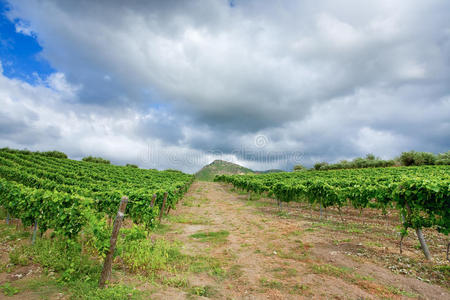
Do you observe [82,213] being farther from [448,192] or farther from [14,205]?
[448,192]

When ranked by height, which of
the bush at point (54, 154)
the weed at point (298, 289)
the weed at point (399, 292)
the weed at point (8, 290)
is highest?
the bush at point (54, 154)

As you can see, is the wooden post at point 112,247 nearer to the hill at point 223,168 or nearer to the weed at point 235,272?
the weed at point 235,272

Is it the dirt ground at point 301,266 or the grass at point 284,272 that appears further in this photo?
the grass at point 284,272

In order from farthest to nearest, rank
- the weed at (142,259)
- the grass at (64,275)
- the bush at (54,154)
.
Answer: the bush at (54,154)
the weed at (142,259)
the grass at (64,275)

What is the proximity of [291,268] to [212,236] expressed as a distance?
4571 mm

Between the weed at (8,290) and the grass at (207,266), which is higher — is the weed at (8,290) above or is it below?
below

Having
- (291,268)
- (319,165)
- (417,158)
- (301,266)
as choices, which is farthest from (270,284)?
(319,165)

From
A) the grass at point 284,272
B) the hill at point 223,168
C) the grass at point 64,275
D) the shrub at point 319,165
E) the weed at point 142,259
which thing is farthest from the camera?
the hill at point 223,168

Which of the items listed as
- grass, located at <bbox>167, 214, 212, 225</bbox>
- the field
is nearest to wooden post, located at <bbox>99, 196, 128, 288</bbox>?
the field

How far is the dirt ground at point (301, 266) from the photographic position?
5.10m

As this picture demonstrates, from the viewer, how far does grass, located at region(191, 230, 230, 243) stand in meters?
9.59

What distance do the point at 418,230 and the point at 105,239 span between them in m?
9.60

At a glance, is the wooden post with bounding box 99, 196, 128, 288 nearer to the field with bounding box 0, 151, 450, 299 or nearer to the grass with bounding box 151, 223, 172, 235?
the field with bounding box 0, 151, 450, 299

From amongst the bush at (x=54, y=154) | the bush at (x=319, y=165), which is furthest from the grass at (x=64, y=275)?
the bush at (x=54, y=154)
